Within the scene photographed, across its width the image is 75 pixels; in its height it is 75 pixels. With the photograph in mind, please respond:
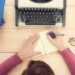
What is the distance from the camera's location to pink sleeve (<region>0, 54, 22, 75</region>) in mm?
1176

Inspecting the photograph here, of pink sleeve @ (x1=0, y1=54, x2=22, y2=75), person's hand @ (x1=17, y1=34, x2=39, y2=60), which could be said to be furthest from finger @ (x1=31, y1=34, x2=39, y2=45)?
pink sleeve @ (x1=0, y1=54, x2=22, y2=75)

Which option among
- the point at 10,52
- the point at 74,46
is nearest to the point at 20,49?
the point at 10,52

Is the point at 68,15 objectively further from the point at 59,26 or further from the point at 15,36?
Result: the point at 15,36

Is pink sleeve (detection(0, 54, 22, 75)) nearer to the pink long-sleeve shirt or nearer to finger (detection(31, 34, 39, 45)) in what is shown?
the pink long-sleeve shirt

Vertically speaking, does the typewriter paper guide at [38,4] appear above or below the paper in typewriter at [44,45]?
above

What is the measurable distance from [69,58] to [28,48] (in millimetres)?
226

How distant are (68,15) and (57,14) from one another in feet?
0.22

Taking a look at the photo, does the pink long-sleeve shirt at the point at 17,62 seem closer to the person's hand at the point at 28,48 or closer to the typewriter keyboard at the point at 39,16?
the person's hand at the point at 28,48

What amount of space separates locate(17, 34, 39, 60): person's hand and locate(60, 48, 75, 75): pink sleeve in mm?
163

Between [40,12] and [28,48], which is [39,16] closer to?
[40,12]

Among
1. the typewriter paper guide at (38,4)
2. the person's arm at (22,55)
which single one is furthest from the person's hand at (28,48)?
the typewriter paper guide at (38,4)

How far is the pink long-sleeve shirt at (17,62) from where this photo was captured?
3.87 ft

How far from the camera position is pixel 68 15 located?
125 centimetres

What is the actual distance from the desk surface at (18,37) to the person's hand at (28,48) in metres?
0.04
